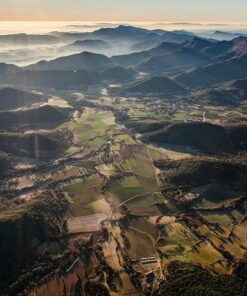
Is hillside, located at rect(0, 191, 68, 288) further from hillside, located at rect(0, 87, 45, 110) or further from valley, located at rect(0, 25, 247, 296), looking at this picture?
hillside, located at rect(0, 87, 45, 110)

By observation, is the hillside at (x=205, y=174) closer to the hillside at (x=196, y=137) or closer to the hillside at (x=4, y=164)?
the hillside at (x=196, y=137)

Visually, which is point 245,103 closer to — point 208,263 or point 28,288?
point 208,263

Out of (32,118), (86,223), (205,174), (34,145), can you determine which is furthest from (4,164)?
(205,174)

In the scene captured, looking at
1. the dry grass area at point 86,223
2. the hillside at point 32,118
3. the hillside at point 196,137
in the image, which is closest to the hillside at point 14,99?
the hillside at point 32,118

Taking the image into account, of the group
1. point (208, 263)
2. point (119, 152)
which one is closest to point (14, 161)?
point (119, 152)

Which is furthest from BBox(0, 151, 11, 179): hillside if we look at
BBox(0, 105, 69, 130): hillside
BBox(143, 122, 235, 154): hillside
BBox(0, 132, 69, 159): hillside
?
BBox(143, 122, 235, 154): hillside
